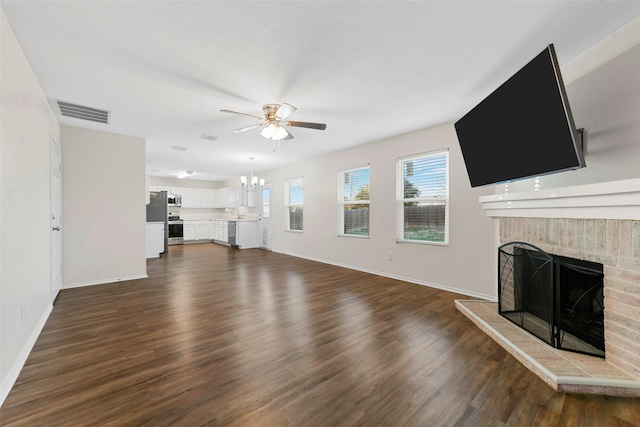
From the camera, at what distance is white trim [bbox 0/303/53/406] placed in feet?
5.43

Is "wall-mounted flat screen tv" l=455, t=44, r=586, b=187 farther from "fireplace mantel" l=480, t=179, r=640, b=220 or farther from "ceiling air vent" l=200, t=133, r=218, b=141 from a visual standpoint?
"ceiling air vent" l=200, t=133, r=218, b=141

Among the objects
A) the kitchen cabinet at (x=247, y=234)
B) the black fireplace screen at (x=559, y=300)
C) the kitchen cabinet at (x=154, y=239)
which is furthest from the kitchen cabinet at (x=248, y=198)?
the black fireplace screen at (x=559, y=300)

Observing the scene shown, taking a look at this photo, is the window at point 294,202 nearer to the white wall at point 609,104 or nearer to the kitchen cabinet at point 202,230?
the kitchen cabinet at point 202,230

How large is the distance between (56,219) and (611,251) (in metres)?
5.92

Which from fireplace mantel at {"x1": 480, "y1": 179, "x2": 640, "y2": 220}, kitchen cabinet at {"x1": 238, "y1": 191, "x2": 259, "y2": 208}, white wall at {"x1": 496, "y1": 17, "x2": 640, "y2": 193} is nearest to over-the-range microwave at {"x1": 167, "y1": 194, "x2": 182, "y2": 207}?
kitchen cabinet at {"x1": 238, "y1": 191, "x2": 259, "y2": 208}

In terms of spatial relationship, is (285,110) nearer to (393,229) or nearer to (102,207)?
(393,229)

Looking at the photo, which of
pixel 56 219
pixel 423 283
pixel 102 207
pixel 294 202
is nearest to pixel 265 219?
pixel 294 202

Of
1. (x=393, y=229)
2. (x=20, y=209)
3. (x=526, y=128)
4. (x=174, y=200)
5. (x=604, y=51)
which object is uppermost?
(x=604, y=51)

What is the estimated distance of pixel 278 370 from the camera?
197cm

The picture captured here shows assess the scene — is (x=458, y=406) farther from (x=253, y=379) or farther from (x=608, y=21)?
(x=608, y=21)

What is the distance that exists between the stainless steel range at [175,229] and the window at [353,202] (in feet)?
21.5

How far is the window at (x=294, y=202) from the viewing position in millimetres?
7137

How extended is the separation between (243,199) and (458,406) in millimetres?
8276

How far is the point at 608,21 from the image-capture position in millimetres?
1851
